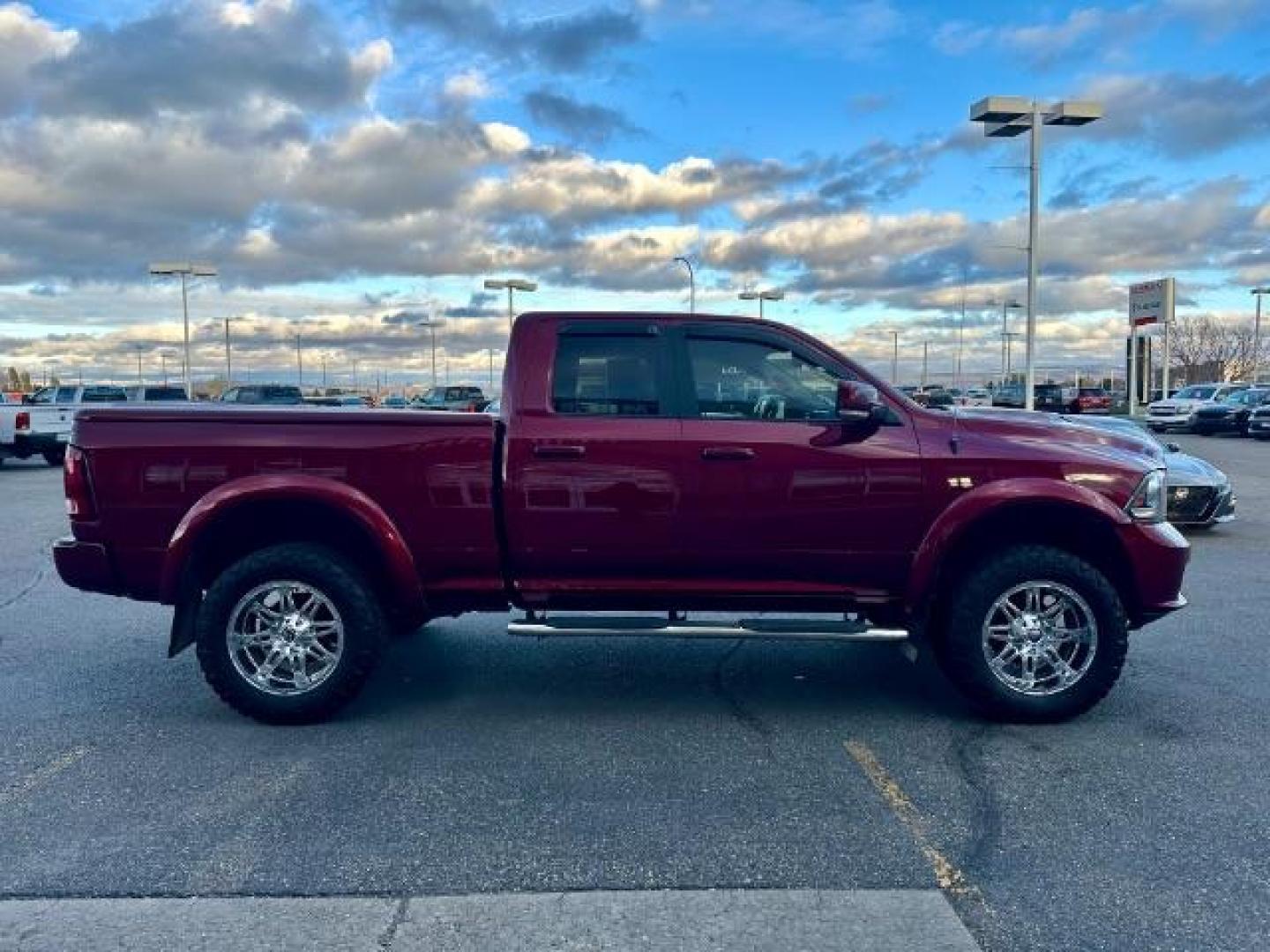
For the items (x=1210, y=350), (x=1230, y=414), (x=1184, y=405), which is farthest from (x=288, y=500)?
(x=1210, y=350)

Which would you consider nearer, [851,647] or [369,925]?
[369,925]

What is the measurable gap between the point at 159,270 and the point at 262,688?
46881 mm

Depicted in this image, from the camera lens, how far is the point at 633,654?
6660mm

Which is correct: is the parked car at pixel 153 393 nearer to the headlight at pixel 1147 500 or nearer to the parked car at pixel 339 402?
the parked car at pixel 339 402

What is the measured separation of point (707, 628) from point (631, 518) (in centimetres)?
67

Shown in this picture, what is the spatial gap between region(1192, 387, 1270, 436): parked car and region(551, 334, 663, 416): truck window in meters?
34.5

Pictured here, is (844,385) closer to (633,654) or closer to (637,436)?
(637,436)

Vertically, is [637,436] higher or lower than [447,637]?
higher

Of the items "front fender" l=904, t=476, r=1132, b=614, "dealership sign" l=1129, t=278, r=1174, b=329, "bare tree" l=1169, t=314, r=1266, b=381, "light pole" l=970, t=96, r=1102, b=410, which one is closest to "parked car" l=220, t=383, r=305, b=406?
"light pole" l=970, t=96, r=1102, b=410

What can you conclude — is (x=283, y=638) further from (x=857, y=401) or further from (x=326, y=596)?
(x=857, y=401)

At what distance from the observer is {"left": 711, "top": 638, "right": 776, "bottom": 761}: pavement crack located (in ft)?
16.6

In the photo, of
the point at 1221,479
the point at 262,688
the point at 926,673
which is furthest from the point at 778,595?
the point at 1221,479

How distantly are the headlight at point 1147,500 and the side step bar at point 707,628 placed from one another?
4.23 feet

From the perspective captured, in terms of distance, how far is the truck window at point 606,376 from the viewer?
534cm
